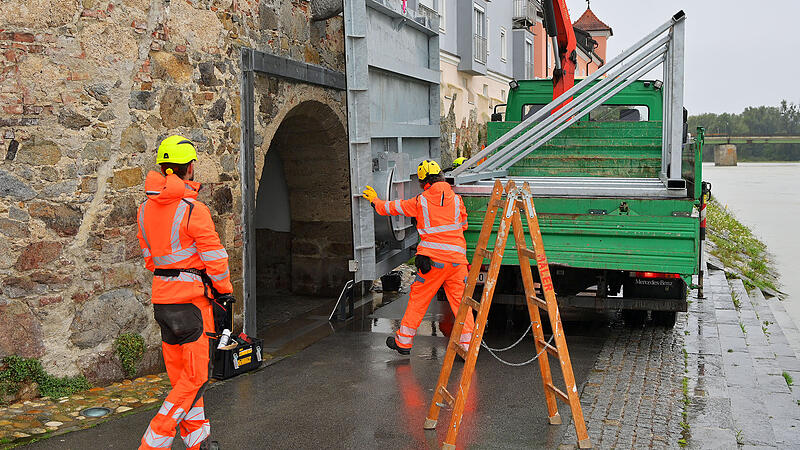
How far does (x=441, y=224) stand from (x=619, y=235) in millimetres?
1625

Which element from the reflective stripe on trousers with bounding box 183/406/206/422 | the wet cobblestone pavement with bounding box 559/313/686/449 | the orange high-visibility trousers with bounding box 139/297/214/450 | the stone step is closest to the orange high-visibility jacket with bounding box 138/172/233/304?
the orange high-visibility trousers with bounding box 139/297/214/450

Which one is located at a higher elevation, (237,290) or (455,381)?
(237,290)

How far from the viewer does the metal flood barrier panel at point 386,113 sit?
27.2 feet

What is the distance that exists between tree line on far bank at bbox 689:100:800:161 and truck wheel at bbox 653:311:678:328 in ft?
259

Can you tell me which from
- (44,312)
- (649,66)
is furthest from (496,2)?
(44,312)

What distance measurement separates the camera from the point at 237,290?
795 cm

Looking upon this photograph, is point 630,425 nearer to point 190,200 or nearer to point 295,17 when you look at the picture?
point 190,200

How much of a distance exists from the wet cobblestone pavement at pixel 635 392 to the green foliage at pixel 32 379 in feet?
12.1

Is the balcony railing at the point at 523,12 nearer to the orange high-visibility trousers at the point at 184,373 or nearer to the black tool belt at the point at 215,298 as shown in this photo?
the black tool belt at the point at 215,298

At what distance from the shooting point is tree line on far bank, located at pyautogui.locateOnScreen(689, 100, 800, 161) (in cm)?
8581

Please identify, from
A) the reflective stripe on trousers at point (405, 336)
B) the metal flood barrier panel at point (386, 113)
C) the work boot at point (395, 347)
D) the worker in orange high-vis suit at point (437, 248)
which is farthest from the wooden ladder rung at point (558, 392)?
the metal flood barrier panel at point (386, 113)

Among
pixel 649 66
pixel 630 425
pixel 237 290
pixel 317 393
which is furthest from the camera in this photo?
pixel 649 66

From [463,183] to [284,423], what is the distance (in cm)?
386

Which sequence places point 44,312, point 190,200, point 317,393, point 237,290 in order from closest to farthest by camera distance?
point 190,200 → point 44,312 → point 317,393 → point 237,290
